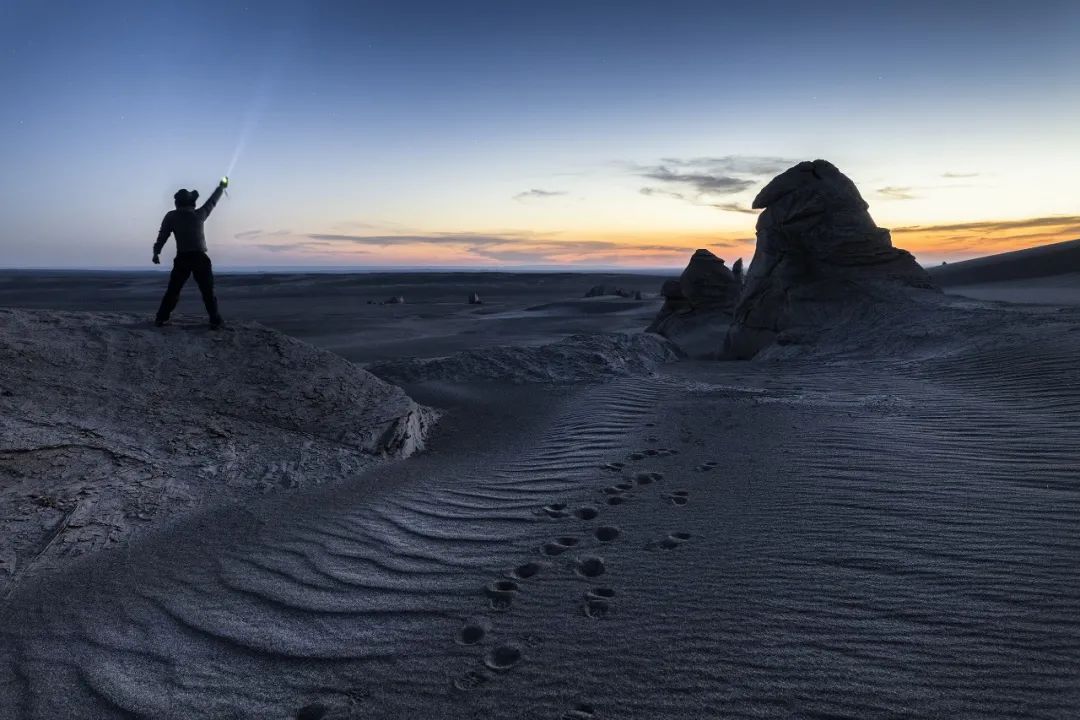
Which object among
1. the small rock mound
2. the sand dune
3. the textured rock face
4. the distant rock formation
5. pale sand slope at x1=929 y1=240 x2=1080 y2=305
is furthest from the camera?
the distant rock formation

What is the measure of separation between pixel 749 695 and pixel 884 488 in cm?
245

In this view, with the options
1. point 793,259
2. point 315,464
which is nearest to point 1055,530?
point 315,464

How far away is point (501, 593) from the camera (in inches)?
127

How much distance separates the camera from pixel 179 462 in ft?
15.0

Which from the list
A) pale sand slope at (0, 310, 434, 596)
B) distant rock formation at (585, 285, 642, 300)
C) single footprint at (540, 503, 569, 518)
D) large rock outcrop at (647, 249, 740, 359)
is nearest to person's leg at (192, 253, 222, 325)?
pale sand slope at (0, 310, 434, 596)

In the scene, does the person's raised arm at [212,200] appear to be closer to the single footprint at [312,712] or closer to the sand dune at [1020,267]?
the single footprint at [312,712]

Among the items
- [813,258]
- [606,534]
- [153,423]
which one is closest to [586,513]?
[606,534]

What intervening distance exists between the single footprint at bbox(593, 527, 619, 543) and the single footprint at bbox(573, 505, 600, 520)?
23cm

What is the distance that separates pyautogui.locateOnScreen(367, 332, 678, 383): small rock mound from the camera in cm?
888

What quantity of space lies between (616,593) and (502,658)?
71 centimetres

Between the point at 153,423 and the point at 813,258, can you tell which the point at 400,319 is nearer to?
the point at 813,258

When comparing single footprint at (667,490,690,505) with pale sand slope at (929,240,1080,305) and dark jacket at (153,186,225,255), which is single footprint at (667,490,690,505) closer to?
dark jacket at (153,186,225,255)

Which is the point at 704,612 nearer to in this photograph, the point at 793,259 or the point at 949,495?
the point at 949,495

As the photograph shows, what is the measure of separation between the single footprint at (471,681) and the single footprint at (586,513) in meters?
1.68
